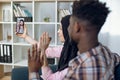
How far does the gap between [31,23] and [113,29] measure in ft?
3.53

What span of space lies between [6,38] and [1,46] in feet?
0.81

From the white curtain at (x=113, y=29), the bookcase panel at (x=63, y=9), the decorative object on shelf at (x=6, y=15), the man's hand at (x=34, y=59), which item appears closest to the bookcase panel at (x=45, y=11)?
the bookcase panel at (x=63, y=9)

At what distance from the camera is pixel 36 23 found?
3064 millimetres

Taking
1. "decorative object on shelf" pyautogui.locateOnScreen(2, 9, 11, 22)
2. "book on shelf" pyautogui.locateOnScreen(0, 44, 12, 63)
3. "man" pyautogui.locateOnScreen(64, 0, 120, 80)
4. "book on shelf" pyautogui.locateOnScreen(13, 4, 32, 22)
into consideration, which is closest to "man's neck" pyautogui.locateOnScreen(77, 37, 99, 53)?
"man" pyautogui.locateOnScreen(64, 0, 120, 80)

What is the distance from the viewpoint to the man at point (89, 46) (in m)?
1.06

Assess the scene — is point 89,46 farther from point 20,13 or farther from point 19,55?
point 19,55

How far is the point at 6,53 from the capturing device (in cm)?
321

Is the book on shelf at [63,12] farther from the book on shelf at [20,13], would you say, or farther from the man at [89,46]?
the man at [89,46]

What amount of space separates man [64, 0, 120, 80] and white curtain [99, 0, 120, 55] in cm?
165

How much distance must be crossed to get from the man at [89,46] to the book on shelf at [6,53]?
7.11 feet

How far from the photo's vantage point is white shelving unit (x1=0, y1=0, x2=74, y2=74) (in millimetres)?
3094

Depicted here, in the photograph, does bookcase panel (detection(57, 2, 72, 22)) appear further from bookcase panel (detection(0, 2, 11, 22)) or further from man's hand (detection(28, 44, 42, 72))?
man's hand (detection(28, 44, 42, 72))

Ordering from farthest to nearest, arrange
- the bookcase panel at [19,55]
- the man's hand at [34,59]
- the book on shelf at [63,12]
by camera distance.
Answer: the bookcase panel at [19,55]
the book on shelf at [63,12]
the man's hand at [34,59]

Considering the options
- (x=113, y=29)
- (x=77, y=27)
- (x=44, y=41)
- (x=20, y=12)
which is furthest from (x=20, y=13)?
(x=77, y=27)
